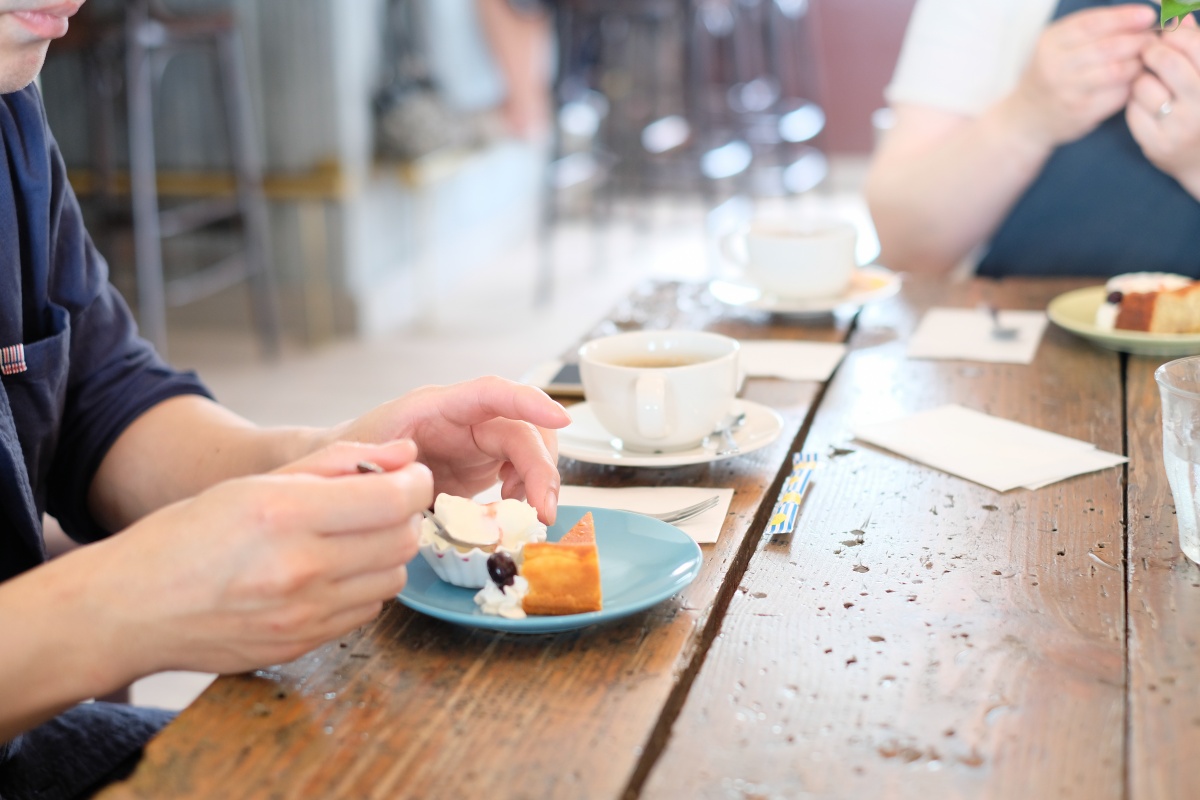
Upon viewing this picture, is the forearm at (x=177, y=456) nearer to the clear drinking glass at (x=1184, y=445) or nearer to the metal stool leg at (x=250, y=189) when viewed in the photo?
the clear drinking glass at (x=1184, y=445)

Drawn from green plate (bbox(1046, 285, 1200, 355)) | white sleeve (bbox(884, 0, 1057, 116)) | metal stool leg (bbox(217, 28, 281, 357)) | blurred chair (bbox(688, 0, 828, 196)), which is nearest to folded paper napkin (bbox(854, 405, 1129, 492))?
green plate (bbox(1046, 285, 1200, 355))

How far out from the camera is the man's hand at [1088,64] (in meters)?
1.29

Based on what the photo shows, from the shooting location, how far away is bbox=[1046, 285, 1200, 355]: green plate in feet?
Answer: 3.60

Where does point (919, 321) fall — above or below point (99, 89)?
below

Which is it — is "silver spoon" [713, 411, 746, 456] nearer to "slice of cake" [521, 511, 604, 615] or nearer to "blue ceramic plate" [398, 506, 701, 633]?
"blue ceramic plate" [398, 506, 701, 633]

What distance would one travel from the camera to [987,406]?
103 centimetres

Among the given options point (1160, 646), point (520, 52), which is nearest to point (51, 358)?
point (1160, 646)

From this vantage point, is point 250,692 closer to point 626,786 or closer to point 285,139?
point 626,786

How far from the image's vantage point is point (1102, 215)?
58.2 inches

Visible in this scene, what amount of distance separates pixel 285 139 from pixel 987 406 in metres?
2.93

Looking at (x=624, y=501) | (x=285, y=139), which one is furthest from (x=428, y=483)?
Answer: (x=285, y=139)

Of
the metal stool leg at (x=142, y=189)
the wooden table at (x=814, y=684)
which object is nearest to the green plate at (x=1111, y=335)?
the wooden table at (x=814, y=684)

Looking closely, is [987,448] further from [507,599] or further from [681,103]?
[681,103]

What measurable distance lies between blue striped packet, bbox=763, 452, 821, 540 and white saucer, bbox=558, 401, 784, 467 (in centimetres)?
3
